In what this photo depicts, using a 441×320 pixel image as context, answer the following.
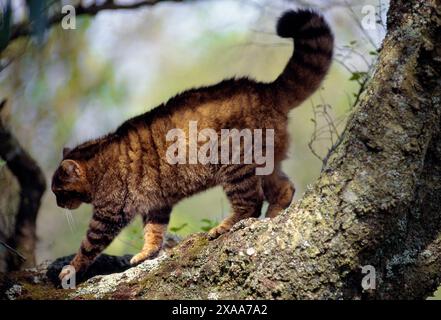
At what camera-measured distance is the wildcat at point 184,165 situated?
4973 mm

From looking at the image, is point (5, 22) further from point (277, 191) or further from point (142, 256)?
point (277, 191)

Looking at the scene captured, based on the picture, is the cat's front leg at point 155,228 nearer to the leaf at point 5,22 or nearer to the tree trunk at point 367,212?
the tree trunk at point 367,212

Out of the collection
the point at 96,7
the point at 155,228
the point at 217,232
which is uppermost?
the point at 96,7

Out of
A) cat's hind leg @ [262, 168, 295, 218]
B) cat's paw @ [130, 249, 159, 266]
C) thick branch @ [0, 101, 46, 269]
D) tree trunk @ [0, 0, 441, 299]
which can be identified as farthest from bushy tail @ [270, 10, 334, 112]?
thick branch @ [0, 101, 46, 269]

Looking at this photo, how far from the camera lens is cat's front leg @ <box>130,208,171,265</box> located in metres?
5.34

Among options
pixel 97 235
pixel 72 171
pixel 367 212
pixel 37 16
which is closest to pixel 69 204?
pixel 72 171

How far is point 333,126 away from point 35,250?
3023 millimetres

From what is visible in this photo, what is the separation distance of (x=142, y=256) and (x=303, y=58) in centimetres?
199

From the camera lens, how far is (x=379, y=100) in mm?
3361

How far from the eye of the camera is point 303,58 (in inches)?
199

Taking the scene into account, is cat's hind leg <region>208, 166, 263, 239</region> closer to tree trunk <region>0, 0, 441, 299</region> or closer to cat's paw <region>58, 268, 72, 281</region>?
cat's paw <region>58, 268, 72, 281</region>

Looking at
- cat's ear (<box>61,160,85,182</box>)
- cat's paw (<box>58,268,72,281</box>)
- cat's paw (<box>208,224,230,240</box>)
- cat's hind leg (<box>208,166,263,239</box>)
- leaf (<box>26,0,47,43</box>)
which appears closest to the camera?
leaf (<box>26,0,47,43</box>)
